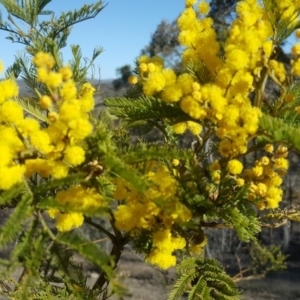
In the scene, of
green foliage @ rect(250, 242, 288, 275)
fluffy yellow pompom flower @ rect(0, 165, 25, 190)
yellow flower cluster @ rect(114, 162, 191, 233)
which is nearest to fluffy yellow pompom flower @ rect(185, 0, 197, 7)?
yellow flower cluster @ rect(114, 162, 191, 233)

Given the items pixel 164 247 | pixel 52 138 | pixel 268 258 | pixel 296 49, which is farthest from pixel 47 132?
pixel 268 258

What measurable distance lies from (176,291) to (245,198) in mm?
239

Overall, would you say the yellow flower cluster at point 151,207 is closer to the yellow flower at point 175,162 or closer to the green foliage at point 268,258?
the yellow flower at point 175,162

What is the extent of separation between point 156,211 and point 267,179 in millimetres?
174

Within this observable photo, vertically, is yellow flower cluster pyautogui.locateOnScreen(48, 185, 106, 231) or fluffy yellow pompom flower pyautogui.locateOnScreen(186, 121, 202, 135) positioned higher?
fluffy yellow pompom flower pyautogui.locateOnScreen(186, 121, 202, 135)

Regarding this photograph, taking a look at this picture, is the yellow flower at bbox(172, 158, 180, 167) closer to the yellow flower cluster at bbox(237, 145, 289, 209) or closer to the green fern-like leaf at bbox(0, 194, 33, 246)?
the yellow flower cluster at bbox(237, 145, 289, 209)

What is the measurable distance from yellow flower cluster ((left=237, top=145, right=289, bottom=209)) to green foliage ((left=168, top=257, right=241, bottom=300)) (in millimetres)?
199

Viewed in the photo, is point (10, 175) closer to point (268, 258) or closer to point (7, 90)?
point (7, 90)

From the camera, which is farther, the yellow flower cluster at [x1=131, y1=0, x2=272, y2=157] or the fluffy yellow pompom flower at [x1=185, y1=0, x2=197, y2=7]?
the fluffy yellow pompom flower at [x1=185, y1=0, x2=197, y2=7]

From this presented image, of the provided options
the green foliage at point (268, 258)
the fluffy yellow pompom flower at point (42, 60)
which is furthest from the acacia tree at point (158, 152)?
the green foliage at point (268, 258)

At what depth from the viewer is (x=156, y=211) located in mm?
729

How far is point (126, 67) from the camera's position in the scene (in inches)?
488

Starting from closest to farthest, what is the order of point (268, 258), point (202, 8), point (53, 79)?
point (53, 79) < point (202, 8) < point (268, 258)

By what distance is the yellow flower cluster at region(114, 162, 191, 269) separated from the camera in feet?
2.35
